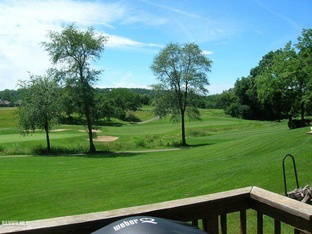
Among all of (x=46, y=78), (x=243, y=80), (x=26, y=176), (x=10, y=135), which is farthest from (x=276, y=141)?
(x=243, y=80)

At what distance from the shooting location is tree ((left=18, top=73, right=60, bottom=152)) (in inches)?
1427

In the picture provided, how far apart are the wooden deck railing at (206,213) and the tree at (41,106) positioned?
3391cm

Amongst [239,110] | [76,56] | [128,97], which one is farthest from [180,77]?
[128,97]

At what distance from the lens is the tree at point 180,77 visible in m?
41.1

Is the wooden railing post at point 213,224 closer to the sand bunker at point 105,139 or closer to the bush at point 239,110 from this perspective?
the sand bunker at point 105,139

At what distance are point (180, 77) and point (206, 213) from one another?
38799 mm

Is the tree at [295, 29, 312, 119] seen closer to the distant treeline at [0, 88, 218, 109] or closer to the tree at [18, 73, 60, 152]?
the distant treeline at [0, 88, 218, 109]

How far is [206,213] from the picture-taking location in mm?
2836

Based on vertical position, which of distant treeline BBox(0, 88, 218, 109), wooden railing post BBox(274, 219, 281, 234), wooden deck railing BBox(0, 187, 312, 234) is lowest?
wooden railing post BBox(274, 219, 281, 234)

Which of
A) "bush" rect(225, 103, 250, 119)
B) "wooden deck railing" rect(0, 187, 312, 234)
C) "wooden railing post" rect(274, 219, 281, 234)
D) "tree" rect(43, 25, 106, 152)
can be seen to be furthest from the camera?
"bush" rect(225, 103, 250, 119)

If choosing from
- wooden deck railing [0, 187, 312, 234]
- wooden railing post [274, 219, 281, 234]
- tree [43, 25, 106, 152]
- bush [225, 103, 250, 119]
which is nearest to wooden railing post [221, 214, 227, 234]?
wooden deck railing [0, 187, 312, 234]

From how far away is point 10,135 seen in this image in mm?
48406

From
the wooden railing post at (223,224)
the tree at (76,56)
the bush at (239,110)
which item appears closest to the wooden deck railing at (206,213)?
the wooden railing post at (223,224)

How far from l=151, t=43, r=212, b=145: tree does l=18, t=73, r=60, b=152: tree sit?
10.6 meters
